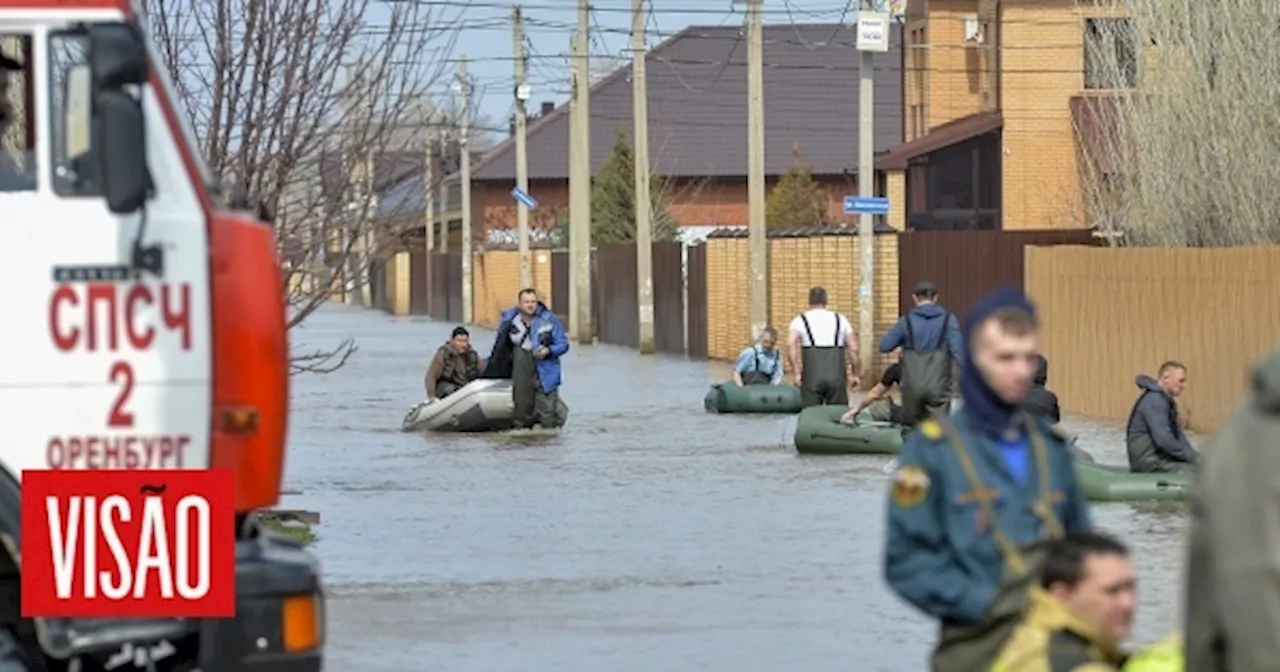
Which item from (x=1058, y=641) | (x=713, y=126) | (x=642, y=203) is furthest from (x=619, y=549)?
(x=713, y=126)

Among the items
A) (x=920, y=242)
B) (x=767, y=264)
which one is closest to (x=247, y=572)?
(x=920, y=242)

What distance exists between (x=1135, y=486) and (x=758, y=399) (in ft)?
42.1

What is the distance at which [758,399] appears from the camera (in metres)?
32.8

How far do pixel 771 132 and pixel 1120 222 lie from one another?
5700 centimetres

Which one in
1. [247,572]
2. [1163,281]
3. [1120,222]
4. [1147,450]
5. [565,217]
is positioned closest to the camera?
[247,572]

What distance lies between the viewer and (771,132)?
91375mm

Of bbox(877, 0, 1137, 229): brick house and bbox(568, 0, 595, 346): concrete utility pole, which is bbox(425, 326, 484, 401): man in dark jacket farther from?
bbox(568, 0, 595, 346): concrete utility pole

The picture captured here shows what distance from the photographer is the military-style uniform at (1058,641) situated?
21.6ft

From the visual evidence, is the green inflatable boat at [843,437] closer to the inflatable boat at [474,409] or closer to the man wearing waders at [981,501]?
the inflatable boat at [474,409]

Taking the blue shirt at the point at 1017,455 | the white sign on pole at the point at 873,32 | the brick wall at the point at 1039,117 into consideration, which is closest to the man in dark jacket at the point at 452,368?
the white sign on pole at the point at 873,32

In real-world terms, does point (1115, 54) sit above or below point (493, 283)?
above

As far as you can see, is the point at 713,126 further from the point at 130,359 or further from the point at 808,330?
the point at 130,359

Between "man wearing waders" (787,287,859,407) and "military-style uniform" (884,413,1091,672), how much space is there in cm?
2103

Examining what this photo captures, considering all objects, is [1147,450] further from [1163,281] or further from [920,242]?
[920,242]
